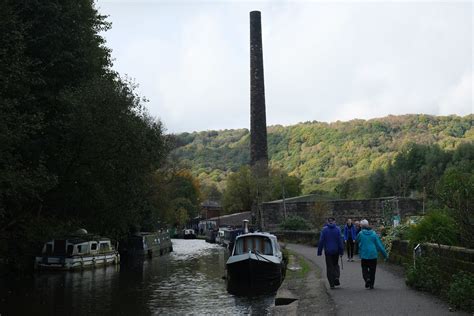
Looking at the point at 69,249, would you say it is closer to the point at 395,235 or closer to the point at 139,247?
the point at 139,247

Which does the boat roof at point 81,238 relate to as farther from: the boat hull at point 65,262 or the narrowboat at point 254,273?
the narrowboat at point 254,273

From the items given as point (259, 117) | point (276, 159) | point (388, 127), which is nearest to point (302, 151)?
point (276, 159)

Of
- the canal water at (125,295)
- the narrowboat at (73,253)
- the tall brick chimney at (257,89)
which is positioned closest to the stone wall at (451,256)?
the canal water at (125,295)

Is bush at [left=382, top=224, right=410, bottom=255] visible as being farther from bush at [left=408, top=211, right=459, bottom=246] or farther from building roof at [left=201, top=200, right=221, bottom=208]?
building roof at [left=201, top=200, right=221, bottom=208]

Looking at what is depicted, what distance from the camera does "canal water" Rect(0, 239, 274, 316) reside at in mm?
15773

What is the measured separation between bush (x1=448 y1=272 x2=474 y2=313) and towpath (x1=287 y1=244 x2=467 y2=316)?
222 millimetres

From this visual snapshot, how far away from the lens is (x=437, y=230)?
490 inches

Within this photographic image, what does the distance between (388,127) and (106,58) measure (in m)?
108

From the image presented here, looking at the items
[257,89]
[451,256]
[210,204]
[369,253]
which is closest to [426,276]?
[451,256]

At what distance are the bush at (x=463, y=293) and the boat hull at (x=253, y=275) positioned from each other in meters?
11.0

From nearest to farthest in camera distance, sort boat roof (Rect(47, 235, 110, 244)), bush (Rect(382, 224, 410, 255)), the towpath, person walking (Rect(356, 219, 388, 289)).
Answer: the towpath < person walking (Rect(356, 219, 388, 289)) < bush (Rect(382, 224, 410, 255)) < boat roof (Rect(47, 235, 110, 244))

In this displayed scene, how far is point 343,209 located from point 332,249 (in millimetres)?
34691

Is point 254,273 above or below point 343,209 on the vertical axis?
below

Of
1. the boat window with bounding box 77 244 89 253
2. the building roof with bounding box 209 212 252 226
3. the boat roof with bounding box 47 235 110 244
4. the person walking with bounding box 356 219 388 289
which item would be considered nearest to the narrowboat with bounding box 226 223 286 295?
the person walking with bounding box 356 219 388 289
